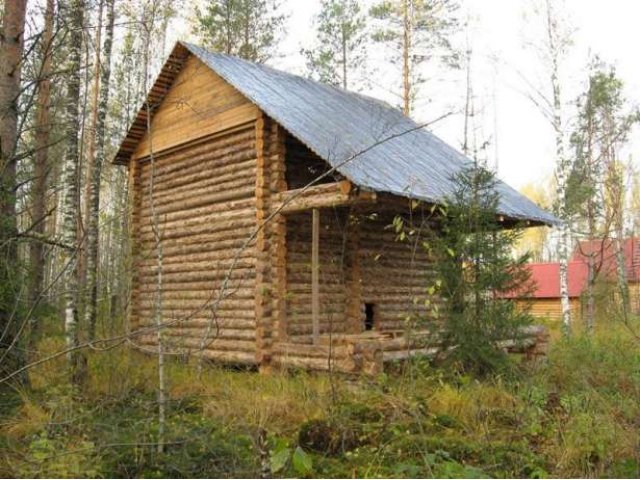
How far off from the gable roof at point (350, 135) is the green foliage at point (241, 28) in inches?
308

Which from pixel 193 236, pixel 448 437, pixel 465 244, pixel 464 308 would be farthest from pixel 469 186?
pixel 193 236

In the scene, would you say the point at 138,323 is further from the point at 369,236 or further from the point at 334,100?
the point at 334,100

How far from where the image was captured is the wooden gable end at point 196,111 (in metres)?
12.1

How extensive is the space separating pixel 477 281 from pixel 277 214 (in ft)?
13.6

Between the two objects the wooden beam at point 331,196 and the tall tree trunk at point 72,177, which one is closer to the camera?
the tall tree trunk at point 72,177

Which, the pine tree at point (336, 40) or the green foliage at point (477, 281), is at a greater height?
the pine tree at point (336, 40)

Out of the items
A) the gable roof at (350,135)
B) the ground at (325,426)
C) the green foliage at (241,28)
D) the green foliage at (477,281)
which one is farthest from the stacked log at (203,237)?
the green foliage at (241,28)

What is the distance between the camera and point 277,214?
11.3 meters

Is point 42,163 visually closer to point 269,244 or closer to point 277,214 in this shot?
point 269,244

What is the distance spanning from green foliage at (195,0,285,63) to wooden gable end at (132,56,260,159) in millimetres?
9407

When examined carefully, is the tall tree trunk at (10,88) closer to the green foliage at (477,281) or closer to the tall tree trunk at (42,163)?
the tall tree trunk at (42,163)

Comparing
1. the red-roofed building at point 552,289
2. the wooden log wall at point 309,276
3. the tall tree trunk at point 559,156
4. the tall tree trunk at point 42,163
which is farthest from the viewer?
the red-roofed building at point 552,289

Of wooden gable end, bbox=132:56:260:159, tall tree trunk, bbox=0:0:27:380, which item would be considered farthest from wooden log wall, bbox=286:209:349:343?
tall tree trunk, bbox=0:0:27:380

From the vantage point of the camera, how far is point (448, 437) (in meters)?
6.35
